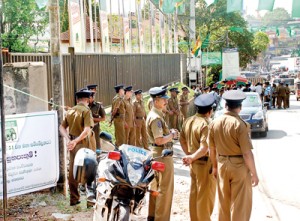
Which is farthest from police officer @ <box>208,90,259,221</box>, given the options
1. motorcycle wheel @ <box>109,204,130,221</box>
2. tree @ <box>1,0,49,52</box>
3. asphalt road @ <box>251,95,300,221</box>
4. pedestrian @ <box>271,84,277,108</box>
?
pedestrian @ <box>271,84,277,108</box>

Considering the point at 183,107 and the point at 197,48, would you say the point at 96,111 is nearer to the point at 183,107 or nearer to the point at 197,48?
the point at 183,107

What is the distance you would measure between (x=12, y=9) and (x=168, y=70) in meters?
11.2

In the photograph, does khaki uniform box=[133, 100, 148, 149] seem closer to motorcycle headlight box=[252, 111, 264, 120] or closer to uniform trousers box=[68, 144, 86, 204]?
motorcycle headlight box=[252, 111, 264, 120]

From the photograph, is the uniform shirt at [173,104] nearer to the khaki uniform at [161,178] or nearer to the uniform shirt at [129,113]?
the uniform shirt at [129,113]

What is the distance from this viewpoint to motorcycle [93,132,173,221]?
16.9 feet

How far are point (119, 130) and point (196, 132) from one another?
6.28m

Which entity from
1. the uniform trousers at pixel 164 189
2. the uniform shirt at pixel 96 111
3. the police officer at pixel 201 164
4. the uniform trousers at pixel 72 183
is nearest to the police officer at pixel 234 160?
the police officer at pixel 201 164

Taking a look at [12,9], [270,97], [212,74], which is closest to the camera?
[12,9]

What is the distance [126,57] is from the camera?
21.3 metres

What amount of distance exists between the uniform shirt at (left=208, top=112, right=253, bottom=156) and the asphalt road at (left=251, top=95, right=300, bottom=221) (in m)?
2.10

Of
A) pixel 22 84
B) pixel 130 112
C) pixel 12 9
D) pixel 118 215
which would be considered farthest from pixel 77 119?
pixel 12 9

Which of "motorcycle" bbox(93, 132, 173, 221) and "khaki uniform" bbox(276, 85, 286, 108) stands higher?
"motorcycle" bbox(93, 132, 173, 221)

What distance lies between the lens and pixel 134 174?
16.9 ft

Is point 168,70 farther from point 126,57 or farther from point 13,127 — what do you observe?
point 13,127
